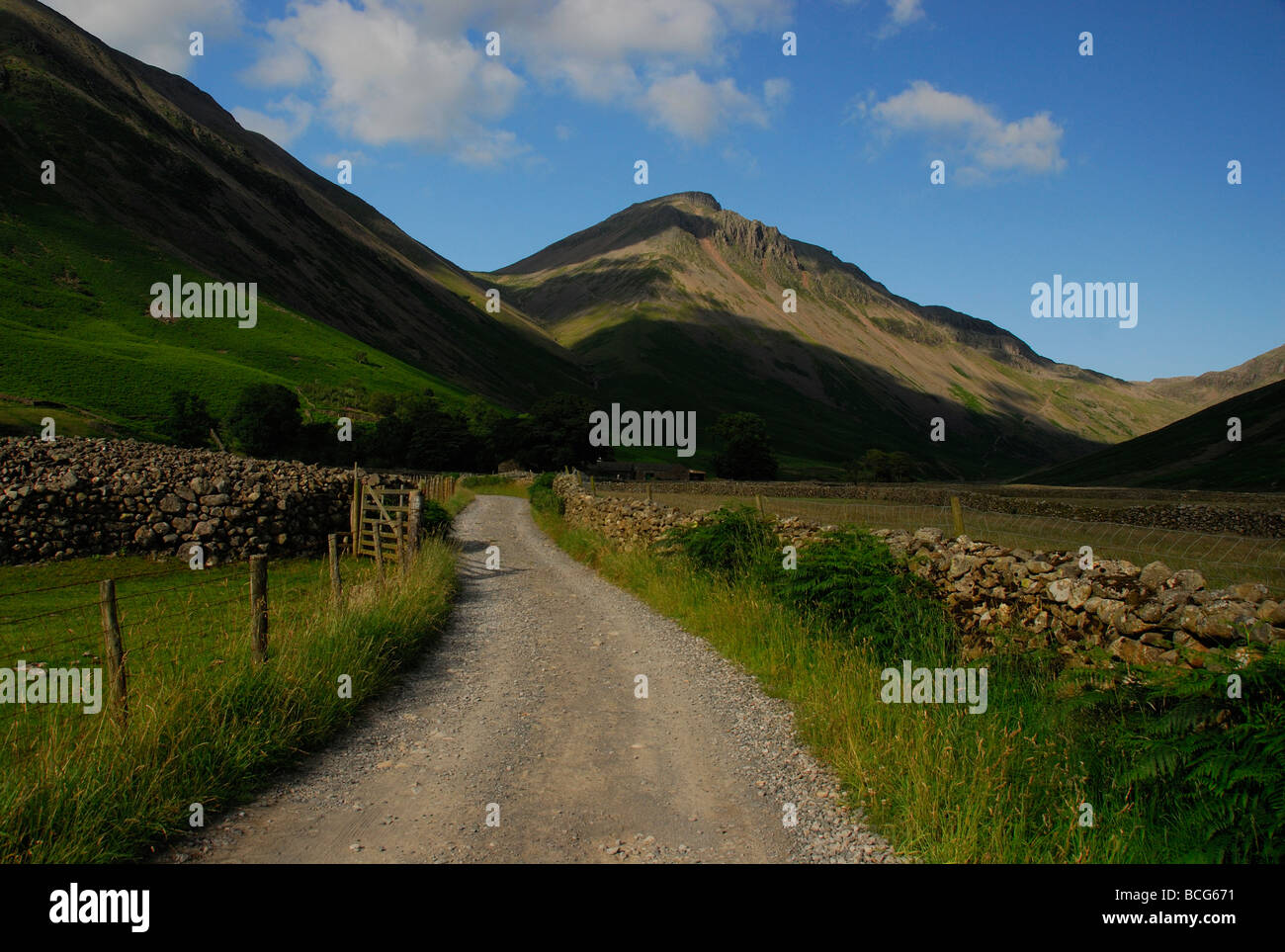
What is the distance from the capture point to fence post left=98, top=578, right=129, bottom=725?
6.18m

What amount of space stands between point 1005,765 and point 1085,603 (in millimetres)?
3065

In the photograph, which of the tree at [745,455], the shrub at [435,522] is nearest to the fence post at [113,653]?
the shrub at [435,522]

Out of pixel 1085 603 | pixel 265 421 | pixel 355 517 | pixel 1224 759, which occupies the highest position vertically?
pixel 265 421

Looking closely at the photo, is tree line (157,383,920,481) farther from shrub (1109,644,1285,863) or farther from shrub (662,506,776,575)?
shrub (1109,644,1285,863)

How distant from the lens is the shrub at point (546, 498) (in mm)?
39750

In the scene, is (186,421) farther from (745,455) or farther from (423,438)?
(745,455)

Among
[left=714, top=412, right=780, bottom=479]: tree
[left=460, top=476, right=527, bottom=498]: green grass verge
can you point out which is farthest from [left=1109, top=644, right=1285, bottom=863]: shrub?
[left=714, top=412, right=780, bottom=479]: tree

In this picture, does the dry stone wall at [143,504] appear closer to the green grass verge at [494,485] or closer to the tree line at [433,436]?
the green grass verge at [494,485]

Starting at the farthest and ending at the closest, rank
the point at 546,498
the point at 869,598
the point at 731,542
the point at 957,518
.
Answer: the point at 546,498, the point at 731,542, the point at 957,518, the point at 869,598

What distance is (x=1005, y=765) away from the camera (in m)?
5.28

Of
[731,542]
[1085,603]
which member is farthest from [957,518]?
[731,542]

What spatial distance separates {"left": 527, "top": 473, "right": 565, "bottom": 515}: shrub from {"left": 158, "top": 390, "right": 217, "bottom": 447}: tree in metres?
42.8

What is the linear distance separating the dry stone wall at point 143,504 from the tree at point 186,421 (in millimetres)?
58068
